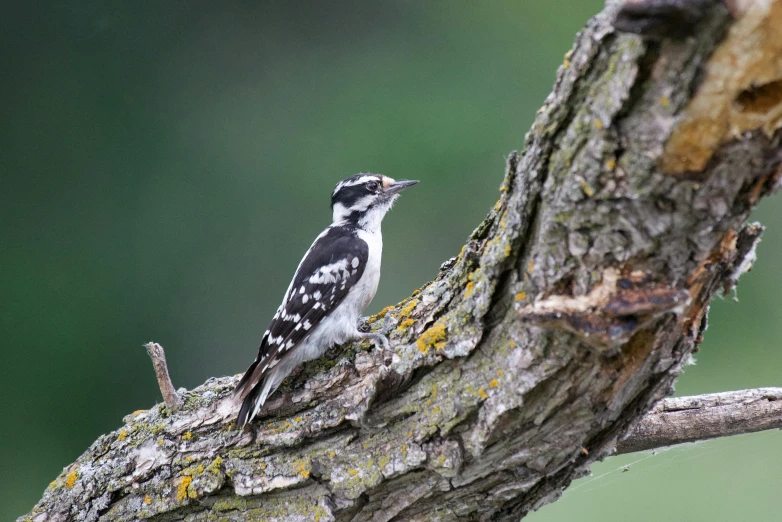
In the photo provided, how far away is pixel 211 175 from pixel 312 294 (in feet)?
13.3

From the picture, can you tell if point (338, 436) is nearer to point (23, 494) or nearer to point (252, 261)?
point (252, 261)

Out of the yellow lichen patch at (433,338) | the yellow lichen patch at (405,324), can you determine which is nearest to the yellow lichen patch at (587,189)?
the yellow lichen patch at (433,338)

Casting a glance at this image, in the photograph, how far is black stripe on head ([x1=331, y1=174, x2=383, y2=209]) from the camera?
4.29m

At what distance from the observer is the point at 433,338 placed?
2.33m

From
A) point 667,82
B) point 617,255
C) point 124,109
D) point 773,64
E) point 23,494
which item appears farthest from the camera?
point 124,109

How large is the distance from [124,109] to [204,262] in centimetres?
158

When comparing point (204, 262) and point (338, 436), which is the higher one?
point (204, 262)

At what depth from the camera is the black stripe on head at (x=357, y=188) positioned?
169 inches

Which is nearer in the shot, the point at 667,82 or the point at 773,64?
the point at 773,64

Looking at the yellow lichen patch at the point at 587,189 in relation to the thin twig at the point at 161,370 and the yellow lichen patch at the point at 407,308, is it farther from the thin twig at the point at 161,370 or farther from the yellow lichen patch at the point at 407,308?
the thin twig at the point at 161,370

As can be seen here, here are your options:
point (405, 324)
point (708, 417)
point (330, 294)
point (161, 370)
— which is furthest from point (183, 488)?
point (708, 417)

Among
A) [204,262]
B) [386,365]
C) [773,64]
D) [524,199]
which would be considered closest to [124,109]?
[204,262]

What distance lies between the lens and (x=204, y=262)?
7.02 metres

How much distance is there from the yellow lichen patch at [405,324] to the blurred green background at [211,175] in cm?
396
